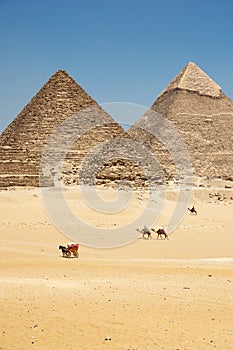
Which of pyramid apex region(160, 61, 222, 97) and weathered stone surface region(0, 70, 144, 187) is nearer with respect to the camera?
weathered stone surface region(0, 70, 144, 187)

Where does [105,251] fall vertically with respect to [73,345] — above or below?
above

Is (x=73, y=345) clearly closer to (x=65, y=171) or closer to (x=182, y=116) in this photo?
(x=65, y=171)

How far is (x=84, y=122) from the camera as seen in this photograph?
105 feet

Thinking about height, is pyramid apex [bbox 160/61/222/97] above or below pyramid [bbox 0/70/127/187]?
above

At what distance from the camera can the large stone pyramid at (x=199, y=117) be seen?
190 feet

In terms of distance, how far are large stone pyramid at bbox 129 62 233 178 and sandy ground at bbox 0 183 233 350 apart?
4486 centimetres

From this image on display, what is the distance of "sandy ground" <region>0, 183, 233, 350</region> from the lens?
4.92m

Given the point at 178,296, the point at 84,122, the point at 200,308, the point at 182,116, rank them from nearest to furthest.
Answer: the point at 200,308 < the point at 178,296 < the point at 84,122 < the point at 182,116

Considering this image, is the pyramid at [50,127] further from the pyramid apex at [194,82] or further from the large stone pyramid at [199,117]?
the pyramid apex at [194,82]

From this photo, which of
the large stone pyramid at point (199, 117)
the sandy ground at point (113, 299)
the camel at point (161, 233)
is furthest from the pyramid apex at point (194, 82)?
the sandy ground at point (113, 299)

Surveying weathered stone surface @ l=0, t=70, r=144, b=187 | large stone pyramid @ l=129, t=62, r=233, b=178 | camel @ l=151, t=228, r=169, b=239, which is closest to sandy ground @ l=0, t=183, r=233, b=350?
camel @ l=151, t=228, r=169, b=239

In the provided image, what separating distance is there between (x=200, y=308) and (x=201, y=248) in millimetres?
8046

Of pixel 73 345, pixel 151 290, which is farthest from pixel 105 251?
pixel 73 345

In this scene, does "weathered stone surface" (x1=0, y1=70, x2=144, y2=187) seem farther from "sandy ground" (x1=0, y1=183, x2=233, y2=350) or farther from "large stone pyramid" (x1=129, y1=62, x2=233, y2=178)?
"large stone pyramid" (x1=129, y1=62, x2=233, y2=178)
